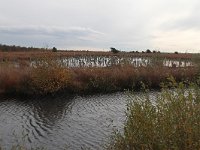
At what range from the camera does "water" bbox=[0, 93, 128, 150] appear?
16.8m

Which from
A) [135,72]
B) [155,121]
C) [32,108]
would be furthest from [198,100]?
Result: [135,72]

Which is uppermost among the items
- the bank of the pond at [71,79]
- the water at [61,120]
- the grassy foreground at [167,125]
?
the grassy foreground at [167,125]

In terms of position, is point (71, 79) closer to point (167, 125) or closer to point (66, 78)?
point (66, 78)

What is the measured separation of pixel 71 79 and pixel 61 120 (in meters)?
10.0

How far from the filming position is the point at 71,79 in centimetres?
3097

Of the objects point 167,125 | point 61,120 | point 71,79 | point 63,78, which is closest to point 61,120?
point 61,120

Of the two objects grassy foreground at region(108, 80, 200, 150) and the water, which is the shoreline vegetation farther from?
grassy foreground at region(108, 80, 200, 150)

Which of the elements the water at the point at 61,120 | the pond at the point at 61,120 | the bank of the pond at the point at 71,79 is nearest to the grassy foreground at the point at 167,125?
the pond at the point at 61,120

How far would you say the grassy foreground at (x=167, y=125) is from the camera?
7.60 metres

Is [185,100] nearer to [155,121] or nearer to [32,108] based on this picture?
[155,121]

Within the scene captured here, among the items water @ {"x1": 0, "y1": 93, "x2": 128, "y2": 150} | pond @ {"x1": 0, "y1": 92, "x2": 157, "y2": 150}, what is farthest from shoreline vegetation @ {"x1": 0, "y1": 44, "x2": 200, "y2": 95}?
water @ {"x1": 0, "y1": 93, "x2": 128, "y2": 150}

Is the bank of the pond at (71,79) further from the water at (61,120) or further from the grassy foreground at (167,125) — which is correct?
the grassy foreground at (167,125)

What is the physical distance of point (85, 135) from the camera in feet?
58.4

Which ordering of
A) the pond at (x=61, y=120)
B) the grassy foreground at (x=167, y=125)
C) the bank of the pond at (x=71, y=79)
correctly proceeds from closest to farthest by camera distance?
1. the grassy foreground at (x=167, y=125)
2. the pond at (x=61, y=120)
3. the bank of the pond at (x=71, y=79)
